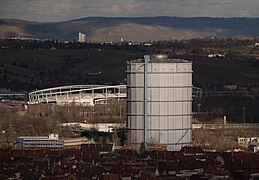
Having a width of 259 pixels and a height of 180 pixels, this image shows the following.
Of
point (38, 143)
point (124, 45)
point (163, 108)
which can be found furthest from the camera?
point (124, 45)

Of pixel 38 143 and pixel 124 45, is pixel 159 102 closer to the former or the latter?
pixel 38 143

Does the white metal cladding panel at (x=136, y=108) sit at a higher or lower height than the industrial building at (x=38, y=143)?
higher

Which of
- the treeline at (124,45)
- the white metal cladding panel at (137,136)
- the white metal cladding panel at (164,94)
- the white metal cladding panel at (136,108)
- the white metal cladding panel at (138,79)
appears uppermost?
the white metal cladding panel at (138,79)

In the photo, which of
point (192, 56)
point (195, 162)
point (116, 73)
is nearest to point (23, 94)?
point (116, 73)

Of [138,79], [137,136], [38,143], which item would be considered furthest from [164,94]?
[38,143]

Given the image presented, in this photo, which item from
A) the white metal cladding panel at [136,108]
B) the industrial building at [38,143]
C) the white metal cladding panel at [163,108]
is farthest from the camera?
the industrial building at [38,143]

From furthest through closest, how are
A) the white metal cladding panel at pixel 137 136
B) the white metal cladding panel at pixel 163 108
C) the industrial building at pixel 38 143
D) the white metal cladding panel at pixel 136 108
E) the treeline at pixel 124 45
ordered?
the treeline at pixel 124 45 → the industrial building at pixel 38 143 → the white metal cladding panel at pixel 137 136 → the white metal cladding panel at pixel 136 108 → the white metal cladding panel at pixel 163 108

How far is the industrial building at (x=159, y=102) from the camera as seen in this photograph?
35.4 metres

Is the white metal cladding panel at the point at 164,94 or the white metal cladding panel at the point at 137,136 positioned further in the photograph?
the white metal cladding panel at the point at 137,136

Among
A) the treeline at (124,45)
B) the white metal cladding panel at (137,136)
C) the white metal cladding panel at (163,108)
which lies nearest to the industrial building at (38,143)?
the white metal cladding panel at (137,136)

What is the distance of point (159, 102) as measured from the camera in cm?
3547

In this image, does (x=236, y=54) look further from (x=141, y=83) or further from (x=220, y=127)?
(x=141, y=83)

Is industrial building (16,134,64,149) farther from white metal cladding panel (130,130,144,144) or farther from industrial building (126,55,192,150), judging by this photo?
industrial building (126,55,192,150)

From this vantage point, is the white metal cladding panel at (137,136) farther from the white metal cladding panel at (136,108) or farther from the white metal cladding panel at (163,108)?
the white metal cladding panel at (163,108)
